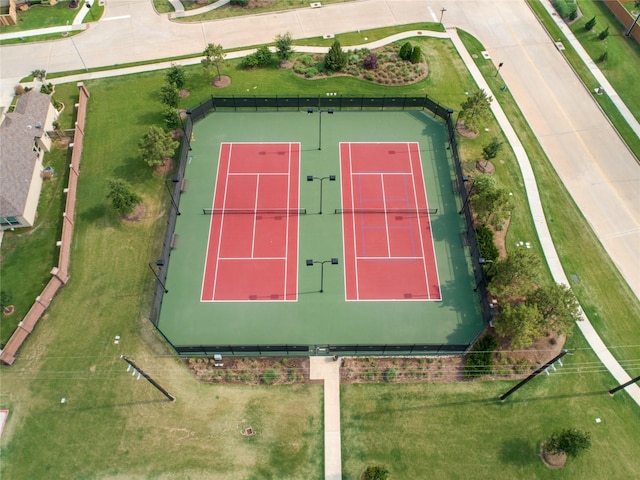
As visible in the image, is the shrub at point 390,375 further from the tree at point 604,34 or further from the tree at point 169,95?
the tree at point 604,34

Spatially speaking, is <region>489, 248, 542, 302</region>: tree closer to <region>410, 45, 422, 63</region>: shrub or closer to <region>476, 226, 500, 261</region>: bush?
<region>476, 226, 500, 261</region>: bush

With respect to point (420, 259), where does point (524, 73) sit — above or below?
above

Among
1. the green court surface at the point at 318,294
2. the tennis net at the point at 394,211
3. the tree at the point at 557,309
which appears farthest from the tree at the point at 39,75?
the tree at the point at 557,309

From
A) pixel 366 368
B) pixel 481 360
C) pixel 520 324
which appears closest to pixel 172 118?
pixel 366 368

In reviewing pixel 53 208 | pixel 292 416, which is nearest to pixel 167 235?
pixel 53 208

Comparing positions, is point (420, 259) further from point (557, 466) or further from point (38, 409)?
point (38, 409)

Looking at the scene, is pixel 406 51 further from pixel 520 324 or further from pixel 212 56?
pixel 520 324
